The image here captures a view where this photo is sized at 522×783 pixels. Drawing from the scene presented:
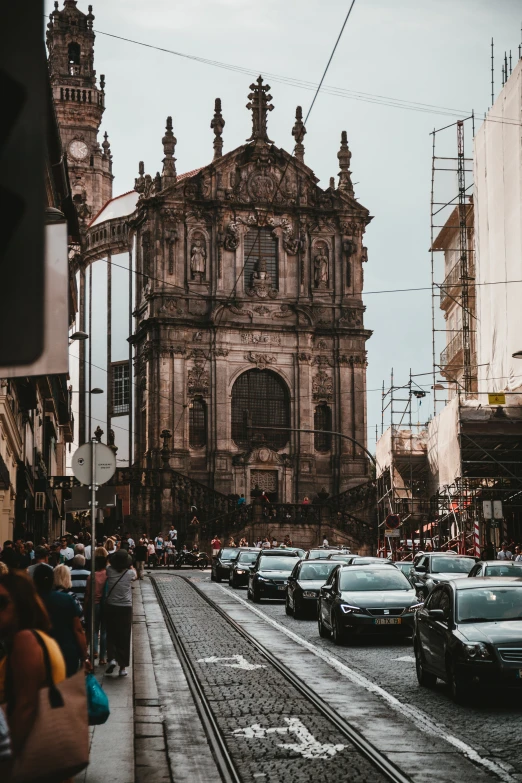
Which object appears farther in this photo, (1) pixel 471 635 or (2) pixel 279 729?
(1) pixel 471 635

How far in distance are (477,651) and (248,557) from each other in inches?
1116

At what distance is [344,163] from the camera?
231 ft

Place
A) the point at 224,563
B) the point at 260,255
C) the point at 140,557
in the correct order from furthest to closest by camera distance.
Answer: the point at 260,255 < the point at 140,557 < the point at 224,563

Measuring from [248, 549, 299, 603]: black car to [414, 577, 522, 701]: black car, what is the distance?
17.7m

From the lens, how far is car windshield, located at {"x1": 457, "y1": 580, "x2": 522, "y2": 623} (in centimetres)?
1485

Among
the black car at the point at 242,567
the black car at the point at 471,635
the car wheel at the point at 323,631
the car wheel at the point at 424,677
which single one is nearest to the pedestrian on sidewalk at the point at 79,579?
the black car at the point at 471,635

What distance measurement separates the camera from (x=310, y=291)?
222 feet

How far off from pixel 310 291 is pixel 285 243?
276 cm

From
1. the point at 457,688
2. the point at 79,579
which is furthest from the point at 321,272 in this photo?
the point at 457,688

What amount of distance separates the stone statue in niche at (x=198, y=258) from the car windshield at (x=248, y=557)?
26.2 m

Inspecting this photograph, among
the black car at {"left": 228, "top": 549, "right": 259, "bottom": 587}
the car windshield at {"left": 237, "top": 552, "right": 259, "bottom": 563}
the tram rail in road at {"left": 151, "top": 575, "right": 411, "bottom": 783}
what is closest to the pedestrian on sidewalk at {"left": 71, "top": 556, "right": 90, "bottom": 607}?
the tram rail in road at {"left": 151, "top": 575, "right": 411, "bottom": 783}

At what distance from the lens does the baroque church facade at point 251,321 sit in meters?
64.5

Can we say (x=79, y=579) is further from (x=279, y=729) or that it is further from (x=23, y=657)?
(x=23, y=657)

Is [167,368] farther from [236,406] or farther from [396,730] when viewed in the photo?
[396,730]
